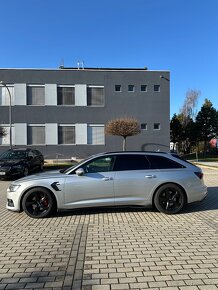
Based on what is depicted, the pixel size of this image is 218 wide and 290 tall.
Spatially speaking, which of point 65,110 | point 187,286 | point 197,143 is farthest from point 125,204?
point 197,143

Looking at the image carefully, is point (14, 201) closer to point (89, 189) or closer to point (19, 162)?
point (89, 189)

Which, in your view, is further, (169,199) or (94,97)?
(94,97)

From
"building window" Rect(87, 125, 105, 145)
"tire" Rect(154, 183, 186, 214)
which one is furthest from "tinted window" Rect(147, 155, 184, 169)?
"building window" Rect(87, 125, 105, 145)

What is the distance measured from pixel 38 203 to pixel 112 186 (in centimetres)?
176

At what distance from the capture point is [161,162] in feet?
28.4

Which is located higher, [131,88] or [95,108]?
[131,88]

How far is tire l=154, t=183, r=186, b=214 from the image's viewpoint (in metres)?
8.30

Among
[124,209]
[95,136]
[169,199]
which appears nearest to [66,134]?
[95,136]

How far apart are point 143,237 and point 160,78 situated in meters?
31.2

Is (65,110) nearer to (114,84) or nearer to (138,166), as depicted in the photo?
(114,84)

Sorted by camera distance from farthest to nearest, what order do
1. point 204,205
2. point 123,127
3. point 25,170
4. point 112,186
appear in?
point 123,127, point 25,170, point 204,205, point 112,186

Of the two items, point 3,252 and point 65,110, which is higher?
point 65,110

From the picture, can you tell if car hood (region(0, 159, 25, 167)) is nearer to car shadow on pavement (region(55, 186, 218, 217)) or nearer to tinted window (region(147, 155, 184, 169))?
car shadow on pavement (region(55, 186, 218, 217))

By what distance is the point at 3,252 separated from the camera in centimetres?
551
